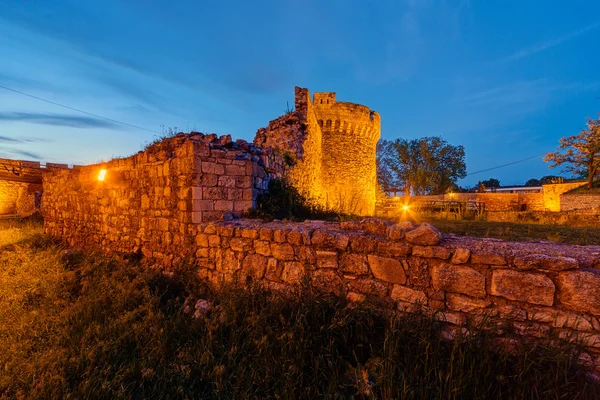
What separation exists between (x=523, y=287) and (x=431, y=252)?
73 centimetres

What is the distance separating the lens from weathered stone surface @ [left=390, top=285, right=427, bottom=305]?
268 centimetres

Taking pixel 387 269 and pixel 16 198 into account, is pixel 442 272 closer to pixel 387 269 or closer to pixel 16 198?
pixel 387 269

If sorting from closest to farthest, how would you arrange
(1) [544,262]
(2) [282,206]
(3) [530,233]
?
(1) [544,262] → (3) [530,233] → (2) [282,206]

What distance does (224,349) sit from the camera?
270 centimetres

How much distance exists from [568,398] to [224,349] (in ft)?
8.95

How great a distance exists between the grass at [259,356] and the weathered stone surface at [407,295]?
177 mm

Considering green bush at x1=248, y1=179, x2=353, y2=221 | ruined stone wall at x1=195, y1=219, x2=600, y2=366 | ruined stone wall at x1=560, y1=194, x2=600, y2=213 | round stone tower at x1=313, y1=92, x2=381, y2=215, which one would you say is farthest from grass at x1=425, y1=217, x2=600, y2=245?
ruined stone wall at x1=560, y1=194, x2=600, y2=213

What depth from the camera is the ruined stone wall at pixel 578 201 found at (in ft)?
72.9

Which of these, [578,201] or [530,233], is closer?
[530,233]

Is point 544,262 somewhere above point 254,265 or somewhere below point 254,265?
above

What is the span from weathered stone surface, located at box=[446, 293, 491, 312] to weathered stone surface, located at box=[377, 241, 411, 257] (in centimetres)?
54

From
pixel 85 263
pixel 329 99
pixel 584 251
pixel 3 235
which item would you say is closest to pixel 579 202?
pixel 329 99

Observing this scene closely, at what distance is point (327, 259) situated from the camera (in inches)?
128

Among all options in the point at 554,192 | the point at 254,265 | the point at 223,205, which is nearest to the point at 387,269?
the point at 254,265
